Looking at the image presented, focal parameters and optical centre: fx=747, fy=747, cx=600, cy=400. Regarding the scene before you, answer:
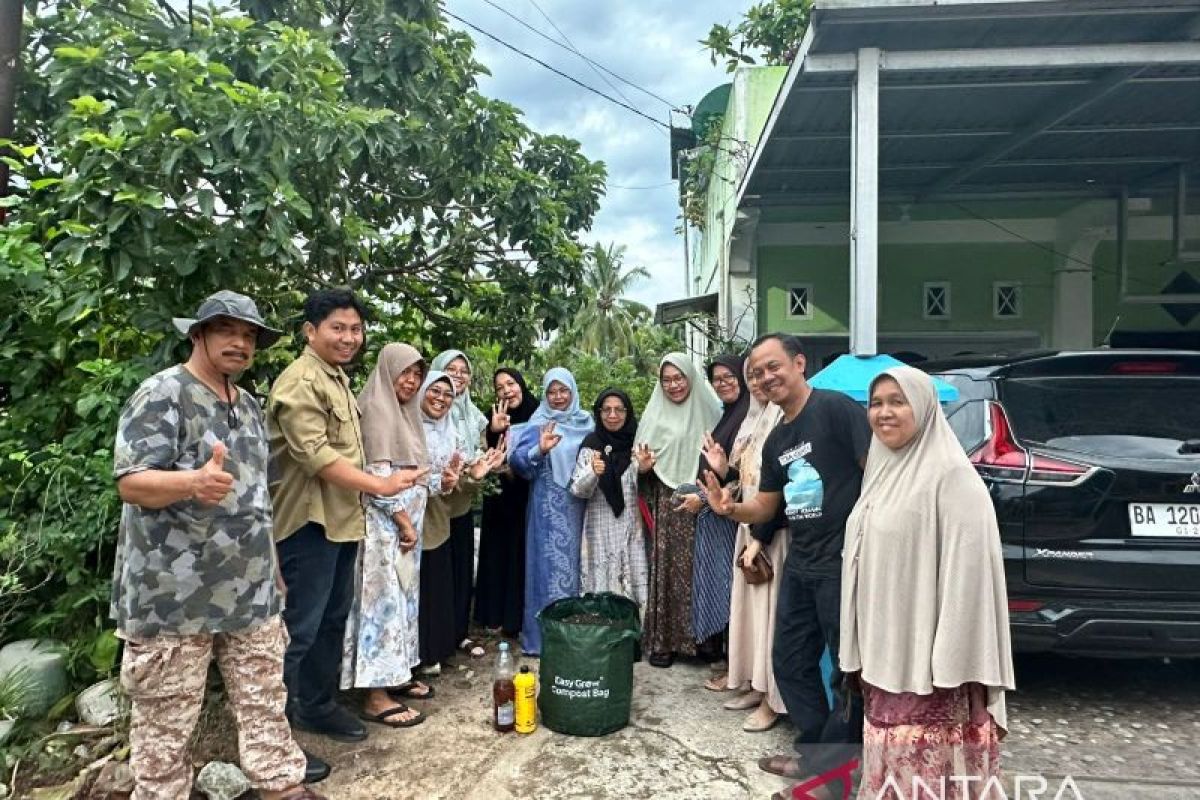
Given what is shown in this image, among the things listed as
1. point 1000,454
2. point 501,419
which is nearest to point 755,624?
point 1000,454

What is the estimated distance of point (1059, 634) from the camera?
331 centimetres

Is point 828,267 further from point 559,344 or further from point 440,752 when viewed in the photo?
point 440,752

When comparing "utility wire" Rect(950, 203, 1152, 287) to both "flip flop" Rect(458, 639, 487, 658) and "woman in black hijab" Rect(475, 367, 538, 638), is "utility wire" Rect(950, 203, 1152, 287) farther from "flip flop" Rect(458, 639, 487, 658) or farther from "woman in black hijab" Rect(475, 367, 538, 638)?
"flip flop" Rect(458, 639, 487, 658)

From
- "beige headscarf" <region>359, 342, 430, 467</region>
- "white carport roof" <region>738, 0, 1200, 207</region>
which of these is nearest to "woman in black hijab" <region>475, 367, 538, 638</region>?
"beige headscarf" <region>359, 342, 430, 467</region>

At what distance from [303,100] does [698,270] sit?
14.2 metres

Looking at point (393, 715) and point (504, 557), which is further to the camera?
point (504, 557)

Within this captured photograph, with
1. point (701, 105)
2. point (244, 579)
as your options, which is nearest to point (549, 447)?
point (244, 579)

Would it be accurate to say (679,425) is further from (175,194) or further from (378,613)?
(175,194)

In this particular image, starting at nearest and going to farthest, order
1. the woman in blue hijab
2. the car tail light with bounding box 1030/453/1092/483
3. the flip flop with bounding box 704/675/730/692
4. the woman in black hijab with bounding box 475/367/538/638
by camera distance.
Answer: the car tail light with bounding box 1030/453/1092/483
the flip flop with bounding box 704/675/730/692
the woman in blue hijab
the woman in black hijab with bounding box 475/367/538/638

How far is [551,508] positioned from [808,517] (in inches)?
80.0

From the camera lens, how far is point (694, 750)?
3324mm

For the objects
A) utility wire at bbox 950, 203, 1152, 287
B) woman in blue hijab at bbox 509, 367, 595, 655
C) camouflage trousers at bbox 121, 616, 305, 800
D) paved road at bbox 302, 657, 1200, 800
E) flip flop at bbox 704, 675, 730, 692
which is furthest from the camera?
utility wire at bbox 950, 203, 1152, 287

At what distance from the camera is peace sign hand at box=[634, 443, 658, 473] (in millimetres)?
4316

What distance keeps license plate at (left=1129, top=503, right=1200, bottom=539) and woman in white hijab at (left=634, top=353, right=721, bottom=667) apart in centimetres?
207
